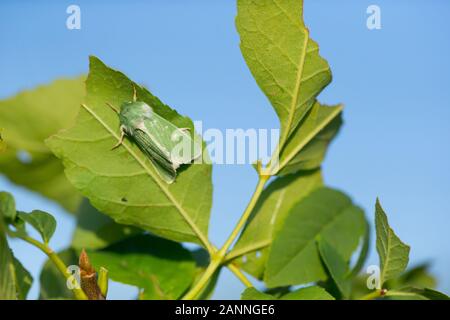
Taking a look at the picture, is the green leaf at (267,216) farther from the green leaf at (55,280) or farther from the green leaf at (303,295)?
the green leaf at (55,280)

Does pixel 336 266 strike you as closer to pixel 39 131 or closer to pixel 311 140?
pixel 311 140

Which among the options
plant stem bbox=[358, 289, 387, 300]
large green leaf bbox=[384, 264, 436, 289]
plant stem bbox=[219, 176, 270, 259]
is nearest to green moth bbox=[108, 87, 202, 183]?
plant stem bbox=[219, 176, 270, 259]

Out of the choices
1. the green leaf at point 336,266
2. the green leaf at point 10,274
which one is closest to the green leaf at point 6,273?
the green leaf at point 10,274

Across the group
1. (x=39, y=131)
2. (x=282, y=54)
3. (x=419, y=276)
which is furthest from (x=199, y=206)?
(x=419, y=276)

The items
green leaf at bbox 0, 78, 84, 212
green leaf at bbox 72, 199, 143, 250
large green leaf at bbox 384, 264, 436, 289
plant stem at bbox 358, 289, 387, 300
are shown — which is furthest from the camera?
large green leaf at bbox 384, 264, 436, 289

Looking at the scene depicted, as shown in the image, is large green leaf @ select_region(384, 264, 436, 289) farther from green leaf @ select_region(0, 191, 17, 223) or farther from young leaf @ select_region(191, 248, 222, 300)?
green leaf @ select_region(0, 191, 17, 223)

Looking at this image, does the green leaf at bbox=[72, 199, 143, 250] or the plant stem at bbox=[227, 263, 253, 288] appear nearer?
the plant stem at bbox=[227, 263, 253, 288]
